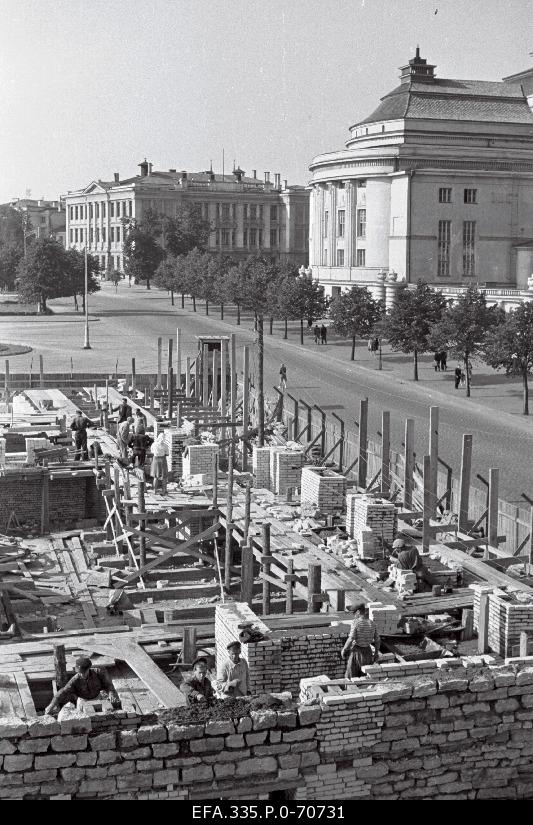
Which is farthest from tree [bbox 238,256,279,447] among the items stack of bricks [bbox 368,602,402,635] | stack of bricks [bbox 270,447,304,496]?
stack of bricks [bbox 368,602,402,635]

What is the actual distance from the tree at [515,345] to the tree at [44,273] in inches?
1849

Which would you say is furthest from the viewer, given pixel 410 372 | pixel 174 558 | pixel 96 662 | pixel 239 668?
pixel 410 372

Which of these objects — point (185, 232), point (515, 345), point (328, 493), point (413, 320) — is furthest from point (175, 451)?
point (185, 232)

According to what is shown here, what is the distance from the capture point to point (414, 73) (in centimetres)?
8481

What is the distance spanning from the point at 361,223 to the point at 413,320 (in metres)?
33.8

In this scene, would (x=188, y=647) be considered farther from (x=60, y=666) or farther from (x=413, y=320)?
(x=413, y=320)

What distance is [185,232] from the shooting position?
11362 centimetres

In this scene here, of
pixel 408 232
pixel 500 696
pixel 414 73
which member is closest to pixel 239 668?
pixel 500 696

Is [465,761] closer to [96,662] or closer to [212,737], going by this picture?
[212,737]

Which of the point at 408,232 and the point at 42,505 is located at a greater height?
the point at 408,232

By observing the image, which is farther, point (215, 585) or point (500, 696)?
point (215, 585)

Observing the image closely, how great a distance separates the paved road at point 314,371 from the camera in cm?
3312

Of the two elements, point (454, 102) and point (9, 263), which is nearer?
point (454, 102)

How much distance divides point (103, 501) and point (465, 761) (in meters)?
16.3
